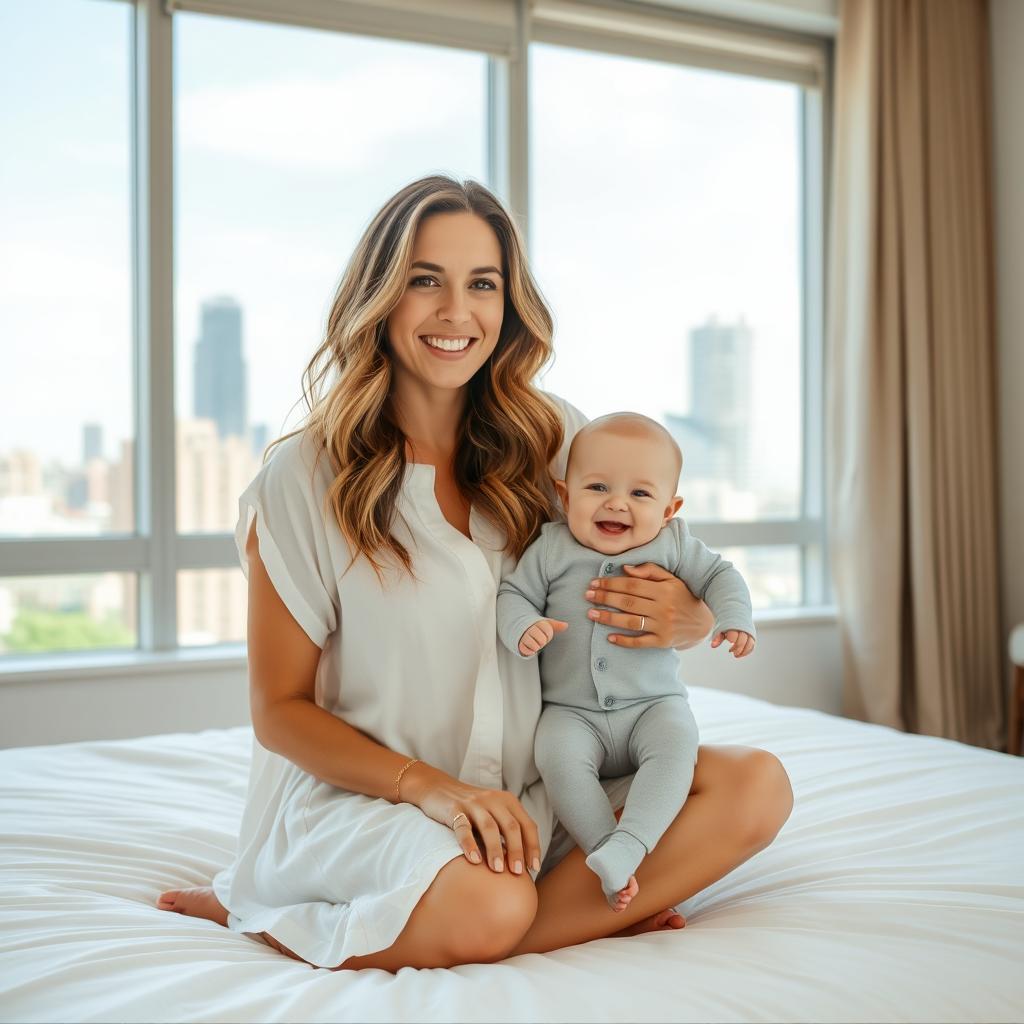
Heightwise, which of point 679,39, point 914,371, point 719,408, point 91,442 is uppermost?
point 679,39

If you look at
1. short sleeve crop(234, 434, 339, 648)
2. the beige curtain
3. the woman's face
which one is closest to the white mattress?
short sleeve crop(234, 434, 339, 648)

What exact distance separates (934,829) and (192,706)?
2233 mm

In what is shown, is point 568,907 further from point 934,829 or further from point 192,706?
point 192,706

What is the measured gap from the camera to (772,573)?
435cm

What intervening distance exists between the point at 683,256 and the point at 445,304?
279cm

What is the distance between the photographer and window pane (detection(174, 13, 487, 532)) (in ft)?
11.0

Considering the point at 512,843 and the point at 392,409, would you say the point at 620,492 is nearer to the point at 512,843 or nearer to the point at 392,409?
the point at 392,409

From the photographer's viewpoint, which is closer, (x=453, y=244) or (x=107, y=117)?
(x=453, y=244)

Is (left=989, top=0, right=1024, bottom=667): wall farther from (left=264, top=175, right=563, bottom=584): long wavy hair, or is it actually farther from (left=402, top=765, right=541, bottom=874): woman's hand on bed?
(left=402, top=765, right=541, bottom=874): woman's hand on bed

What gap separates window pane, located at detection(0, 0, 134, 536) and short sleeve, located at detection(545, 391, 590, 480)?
1.94 metres

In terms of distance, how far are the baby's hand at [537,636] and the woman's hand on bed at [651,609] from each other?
10 cm

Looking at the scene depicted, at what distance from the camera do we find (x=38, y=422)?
3.20 m

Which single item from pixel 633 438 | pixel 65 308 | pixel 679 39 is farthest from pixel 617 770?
pixel 679 39

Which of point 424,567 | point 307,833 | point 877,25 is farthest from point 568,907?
point 877,25
